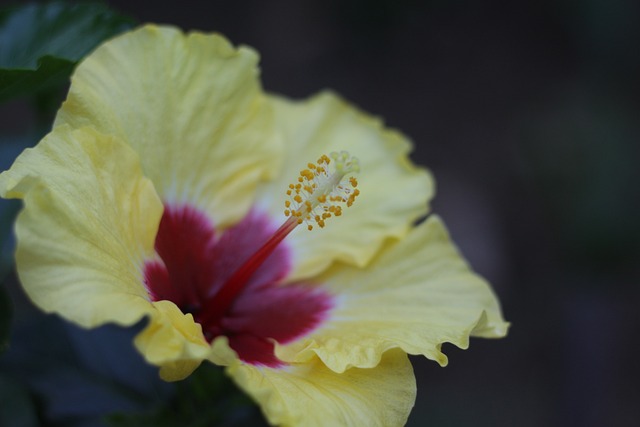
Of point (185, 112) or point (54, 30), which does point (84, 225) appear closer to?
point (185, 112)

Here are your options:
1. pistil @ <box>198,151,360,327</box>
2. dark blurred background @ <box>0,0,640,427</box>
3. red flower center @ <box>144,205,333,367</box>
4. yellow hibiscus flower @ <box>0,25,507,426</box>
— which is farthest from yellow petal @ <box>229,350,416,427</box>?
dark blurred background @ <box>0,0,640,427</box>

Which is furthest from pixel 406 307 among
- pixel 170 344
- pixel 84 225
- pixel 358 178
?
pixel 84 225

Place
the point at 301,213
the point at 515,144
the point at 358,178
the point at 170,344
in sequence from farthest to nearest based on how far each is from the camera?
1. the point at 515,144
2. the point at 358,178
3. the point at 301,213
4. the point at 170,344

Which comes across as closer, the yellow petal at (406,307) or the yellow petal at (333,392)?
the yellow petal at (333,392)

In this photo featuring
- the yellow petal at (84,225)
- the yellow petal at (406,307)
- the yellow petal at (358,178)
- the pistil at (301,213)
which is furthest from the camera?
the yellow petal at (358,178)

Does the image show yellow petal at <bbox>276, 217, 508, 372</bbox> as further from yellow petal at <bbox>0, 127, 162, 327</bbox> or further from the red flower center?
yellow petal at <bbox>0, 127, 162, 327</bbox>

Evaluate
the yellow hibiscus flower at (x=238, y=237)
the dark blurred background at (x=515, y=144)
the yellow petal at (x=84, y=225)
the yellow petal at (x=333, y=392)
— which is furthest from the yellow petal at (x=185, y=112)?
the dark blurred background at (x=515, y=144)

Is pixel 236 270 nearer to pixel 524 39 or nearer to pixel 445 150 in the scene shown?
pixel 445 150

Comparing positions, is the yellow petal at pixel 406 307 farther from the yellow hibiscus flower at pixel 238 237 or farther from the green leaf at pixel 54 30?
the green leaf at pixel 54 30
